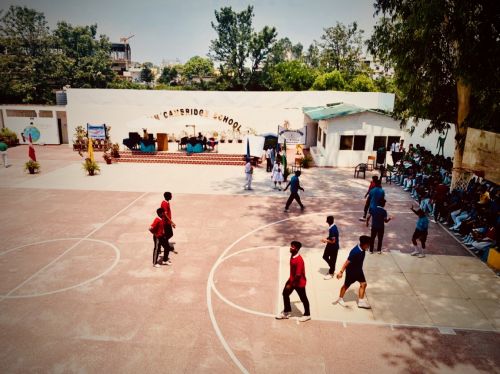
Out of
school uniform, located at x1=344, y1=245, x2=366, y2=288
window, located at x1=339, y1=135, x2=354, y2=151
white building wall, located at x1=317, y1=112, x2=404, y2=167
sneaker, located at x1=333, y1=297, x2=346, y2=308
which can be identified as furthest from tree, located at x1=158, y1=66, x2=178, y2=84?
school uniform, located at x1=344, y1=245, x2=366, y2=288

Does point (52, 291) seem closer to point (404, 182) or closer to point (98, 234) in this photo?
point (98, 234)

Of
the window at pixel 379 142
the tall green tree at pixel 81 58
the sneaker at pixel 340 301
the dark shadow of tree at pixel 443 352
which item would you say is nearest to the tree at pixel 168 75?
the tall green tree at pixel 81 58

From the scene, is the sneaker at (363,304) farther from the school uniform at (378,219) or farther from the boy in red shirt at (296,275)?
the school uniform at (378,219)

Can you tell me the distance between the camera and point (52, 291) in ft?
30.1

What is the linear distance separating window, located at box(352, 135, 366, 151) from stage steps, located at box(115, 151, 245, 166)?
7751 mm

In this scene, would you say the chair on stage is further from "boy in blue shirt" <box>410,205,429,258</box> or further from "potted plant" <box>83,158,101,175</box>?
"boy in blue shirt" <box>410,205,429,258</box>

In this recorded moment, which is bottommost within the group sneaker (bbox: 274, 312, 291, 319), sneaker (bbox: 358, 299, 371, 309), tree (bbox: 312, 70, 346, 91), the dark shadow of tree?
the dark shadow of tree

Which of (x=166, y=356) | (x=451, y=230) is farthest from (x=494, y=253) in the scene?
(x=166, y=356)

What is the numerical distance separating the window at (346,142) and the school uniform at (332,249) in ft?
49.9

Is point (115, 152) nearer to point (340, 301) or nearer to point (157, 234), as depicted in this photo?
point (157, 234)

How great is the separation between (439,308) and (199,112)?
80.4 ft

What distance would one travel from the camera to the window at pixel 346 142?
2380 cm

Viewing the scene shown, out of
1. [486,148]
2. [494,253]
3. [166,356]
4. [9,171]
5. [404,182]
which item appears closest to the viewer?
[166,356]

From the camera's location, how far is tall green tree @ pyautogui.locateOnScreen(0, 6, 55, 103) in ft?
158
